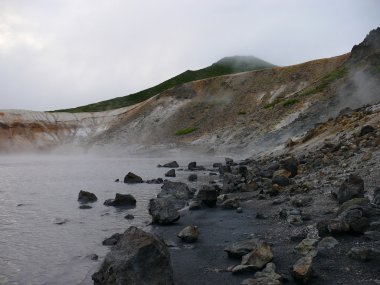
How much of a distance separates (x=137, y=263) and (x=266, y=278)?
316 centimetres

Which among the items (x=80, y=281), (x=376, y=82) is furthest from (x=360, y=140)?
(x=376, y=82)

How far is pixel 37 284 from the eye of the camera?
1211 centimetres

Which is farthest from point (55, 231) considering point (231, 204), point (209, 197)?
point (231, 204)

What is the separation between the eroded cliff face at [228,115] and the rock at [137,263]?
41041 mm

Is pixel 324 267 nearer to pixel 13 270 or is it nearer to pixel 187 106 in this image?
pixel 13 270

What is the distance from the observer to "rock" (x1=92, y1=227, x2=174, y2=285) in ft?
33.0

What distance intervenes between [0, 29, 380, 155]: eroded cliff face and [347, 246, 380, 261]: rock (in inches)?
1555

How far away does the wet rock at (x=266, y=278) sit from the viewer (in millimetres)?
9927

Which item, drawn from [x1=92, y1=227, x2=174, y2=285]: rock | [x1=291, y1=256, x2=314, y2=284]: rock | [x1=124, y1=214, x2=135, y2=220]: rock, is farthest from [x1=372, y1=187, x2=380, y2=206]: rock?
[x1=124, y1=214, x2=135, y2=220]: rock

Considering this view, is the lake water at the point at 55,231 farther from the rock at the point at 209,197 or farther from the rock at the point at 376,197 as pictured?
the rock at the point at 376,197

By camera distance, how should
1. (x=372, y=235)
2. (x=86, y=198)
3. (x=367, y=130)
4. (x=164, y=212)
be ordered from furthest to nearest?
(x=367, y=130) < (x=86, y=198) < (x=164, y=212) < (x=372, y=235)

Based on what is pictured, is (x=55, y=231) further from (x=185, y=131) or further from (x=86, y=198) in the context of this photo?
(x=185, y=131)

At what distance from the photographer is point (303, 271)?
10156mm

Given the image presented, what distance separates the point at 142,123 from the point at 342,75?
53341 mm
